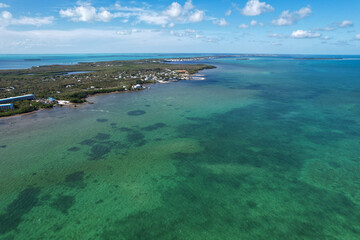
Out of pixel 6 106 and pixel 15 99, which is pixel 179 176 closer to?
pixel 6 106

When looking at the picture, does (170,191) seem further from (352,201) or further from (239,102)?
(239,102)

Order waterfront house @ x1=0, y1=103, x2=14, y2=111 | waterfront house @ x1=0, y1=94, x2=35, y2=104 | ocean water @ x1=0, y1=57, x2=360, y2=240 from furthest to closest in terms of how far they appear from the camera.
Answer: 1. waterfront house @ x1=0, y1=94, x2=35, y2=104
2. waterfront house @ x1=0, y1=103, x2=14, y2=111
3. ocean water @ x1=0, y1=57, x2=360, y2=240

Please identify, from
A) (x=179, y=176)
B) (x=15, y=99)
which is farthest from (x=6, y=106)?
(x=179, y=176)

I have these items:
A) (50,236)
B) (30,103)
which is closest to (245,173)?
(50,236)

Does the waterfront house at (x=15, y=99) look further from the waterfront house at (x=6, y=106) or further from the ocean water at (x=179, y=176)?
the ocean water at (x=179, y=176)

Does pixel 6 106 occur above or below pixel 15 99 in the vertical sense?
below

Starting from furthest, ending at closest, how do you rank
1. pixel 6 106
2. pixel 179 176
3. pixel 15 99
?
pixel 15 99 → pixel 6 106 → pixel 179 176

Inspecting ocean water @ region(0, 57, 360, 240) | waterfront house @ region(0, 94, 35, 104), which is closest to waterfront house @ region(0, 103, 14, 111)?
waterfront house @ region(0, 94, 35, 104)

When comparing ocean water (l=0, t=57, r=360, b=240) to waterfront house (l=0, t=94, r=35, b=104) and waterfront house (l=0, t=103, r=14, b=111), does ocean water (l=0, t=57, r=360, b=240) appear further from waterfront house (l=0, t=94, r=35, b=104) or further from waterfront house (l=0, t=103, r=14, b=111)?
waterfront house (l=0, t=94, r=35, b=104)

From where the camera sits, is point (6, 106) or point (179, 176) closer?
point (179, 176)
